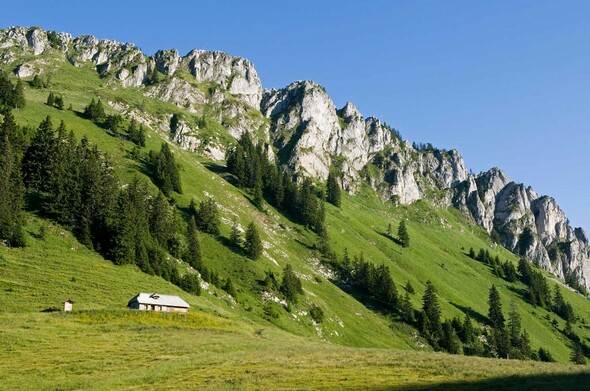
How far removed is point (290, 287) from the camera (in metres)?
114

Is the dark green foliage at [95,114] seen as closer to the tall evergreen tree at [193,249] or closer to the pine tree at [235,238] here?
the pine tree at [235,238]

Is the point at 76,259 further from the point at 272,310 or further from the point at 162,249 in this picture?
the point at 272,310

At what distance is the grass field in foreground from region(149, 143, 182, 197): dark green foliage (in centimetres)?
7717

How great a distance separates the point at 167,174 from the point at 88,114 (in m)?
54.9

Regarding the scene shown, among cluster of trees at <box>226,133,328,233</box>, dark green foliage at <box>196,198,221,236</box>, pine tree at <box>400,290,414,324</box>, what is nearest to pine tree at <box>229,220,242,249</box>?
dark green foliage at <box>196,198,221,236</box>

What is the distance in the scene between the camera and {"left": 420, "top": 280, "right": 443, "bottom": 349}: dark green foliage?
425ft

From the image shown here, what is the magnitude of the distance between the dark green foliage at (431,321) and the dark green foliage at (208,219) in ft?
198

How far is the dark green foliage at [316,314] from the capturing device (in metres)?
110

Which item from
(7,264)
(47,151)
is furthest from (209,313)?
(47,151)

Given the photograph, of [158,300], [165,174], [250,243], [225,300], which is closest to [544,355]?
[250,243]

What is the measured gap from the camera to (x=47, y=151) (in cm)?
10625

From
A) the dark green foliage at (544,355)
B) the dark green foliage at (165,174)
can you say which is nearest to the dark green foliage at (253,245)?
the dark green foliage at (165,174)

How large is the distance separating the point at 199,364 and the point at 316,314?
64.5m

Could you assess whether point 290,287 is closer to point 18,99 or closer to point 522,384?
point 522,384
